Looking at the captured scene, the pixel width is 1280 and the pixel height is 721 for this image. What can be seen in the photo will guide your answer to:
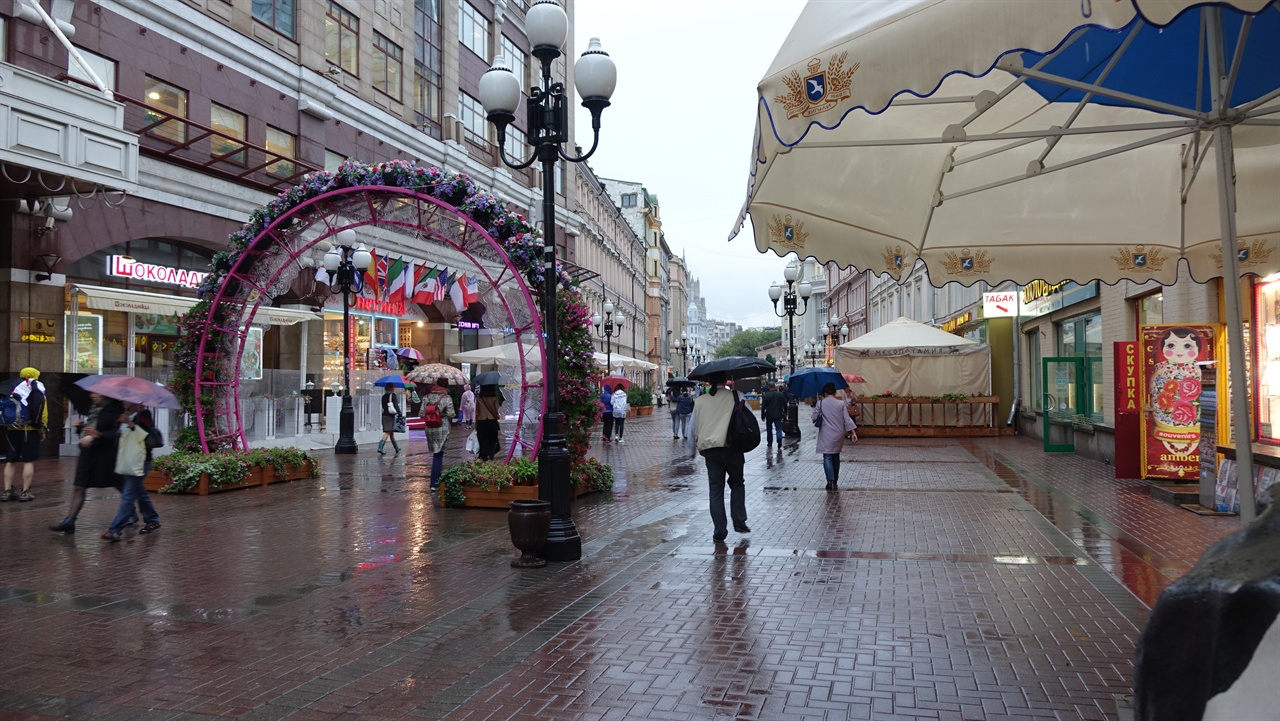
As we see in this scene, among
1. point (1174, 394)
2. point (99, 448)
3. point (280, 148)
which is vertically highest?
point (280, 148)

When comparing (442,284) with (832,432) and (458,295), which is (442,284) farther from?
(832,432)

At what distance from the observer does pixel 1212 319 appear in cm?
A: 1289

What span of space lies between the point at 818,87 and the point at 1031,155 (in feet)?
9.83

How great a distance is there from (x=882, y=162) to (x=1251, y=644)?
167 inches

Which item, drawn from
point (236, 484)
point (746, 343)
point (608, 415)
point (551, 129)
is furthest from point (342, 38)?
point (746, 343)

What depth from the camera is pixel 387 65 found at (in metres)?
30.8

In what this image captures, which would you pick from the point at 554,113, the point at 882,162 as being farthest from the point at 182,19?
the point at 882,162

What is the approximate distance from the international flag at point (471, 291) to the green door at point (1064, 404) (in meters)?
11.7

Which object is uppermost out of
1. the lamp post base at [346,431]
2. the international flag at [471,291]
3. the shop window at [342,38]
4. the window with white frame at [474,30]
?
the window with white frame at [474,30]

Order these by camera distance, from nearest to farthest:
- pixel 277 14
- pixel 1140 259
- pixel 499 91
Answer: pixel 1140 259
pixel 499 91
pixel 277 14

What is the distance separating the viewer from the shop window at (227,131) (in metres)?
23.0

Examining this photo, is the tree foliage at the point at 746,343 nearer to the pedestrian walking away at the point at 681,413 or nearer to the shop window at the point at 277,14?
the pedestrian walking away at the point at 681,413

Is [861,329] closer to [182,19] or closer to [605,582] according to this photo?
[182,19]

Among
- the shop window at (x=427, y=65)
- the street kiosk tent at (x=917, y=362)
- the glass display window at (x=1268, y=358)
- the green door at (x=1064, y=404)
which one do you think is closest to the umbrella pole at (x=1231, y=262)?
the glass display window at (x=1268, y=358)
